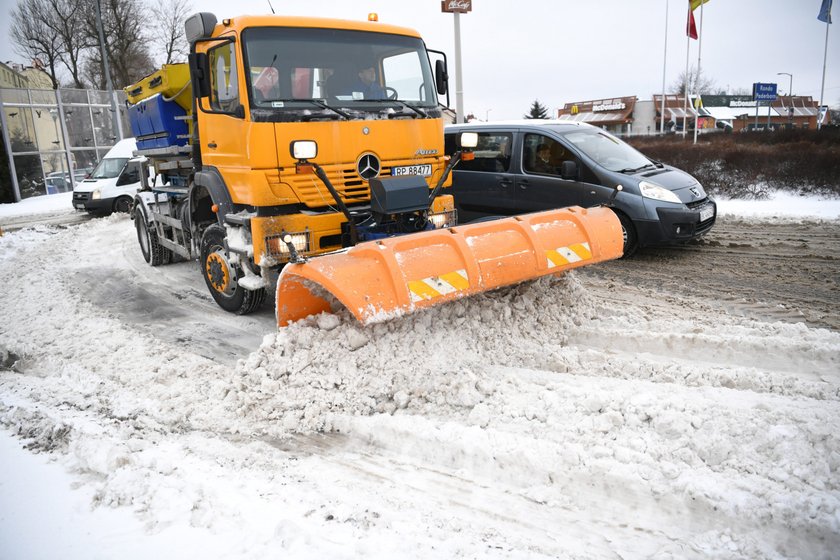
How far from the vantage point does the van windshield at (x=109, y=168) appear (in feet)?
55.2

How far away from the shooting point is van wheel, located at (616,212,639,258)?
306 inches

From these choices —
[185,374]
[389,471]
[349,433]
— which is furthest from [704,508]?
[185,374]

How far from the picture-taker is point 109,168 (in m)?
17.0

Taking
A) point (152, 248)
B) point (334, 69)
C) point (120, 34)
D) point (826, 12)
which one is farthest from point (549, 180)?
point (120, 34)

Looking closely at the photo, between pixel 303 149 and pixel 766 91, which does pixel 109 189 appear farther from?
pixel 766 91

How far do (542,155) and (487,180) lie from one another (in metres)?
0.90

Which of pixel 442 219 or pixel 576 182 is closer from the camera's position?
pixel 442 219

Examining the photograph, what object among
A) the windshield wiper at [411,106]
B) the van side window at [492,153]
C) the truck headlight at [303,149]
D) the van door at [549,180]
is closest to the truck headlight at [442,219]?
the windshield wiper at [411,106]

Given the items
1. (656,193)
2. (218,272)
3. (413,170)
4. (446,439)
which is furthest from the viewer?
(656,193)

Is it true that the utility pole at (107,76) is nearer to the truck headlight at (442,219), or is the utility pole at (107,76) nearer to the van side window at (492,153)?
the van side window at (492,153)

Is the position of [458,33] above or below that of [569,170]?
above

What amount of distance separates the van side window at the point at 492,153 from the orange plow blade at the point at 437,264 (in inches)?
136

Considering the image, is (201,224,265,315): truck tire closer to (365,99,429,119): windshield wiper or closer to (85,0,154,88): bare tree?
(365,99,429,119): windshield wiper

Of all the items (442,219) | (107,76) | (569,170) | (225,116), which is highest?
(107,76)
